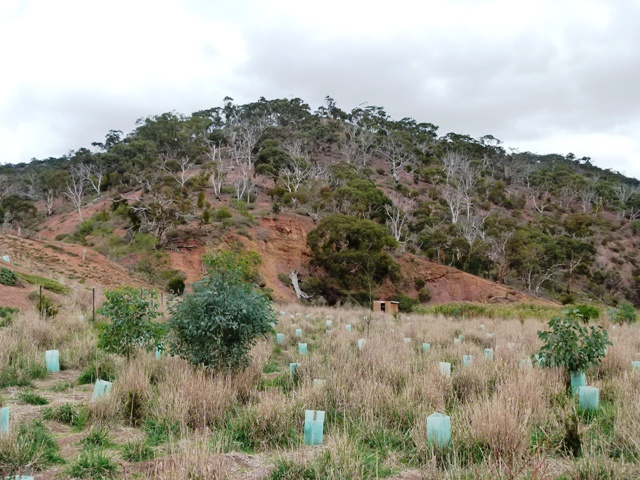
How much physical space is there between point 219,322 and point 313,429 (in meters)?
2.66

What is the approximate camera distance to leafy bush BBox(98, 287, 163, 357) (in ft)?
28.5

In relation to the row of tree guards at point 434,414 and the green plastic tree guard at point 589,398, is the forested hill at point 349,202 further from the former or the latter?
the green plastic tree guard at point 589,398

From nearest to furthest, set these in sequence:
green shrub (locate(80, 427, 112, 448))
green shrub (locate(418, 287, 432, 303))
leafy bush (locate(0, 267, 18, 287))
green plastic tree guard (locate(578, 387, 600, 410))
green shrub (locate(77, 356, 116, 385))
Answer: green shrub (locate(80, 427, 112, 448))
green plastic tree guard (locate(578, 387, 600, 410))
green shrub (locate(77, 356, 116, 385))
leafy bush (locate(0, 267, 18, 287))
green shrub (locate(418, 287, 432, 303))

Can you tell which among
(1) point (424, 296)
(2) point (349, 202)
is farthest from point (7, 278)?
(2) point (349, 202)

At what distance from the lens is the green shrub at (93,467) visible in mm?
4355

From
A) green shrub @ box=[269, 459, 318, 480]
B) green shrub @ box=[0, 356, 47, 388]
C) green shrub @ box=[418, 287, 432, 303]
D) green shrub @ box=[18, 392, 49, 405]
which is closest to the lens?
green shrub @ box=[269, 459, 318, 480]

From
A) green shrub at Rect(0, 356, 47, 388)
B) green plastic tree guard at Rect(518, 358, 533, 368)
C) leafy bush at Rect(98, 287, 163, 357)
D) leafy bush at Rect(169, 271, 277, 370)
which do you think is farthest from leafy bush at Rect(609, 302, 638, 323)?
green shrub at Rect(0, 356, 47, 388)

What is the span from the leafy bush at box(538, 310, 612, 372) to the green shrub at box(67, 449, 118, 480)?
20.0ft

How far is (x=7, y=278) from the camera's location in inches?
730

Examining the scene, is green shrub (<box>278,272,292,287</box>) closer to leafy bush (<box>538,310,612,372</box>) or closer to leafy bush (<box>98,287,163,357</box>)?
leafy bush (<box>98,287,163,357</box>)

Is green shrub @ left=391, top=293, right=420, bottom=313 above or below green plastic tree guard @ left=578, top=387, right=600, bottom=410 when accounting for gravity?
below

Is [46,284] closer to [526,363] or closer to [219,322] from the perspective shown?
[219,322]

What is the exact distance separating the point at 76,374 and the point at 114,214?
38.2 metres

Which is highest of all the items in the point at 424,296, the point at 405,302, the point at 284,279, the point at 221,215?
the point at 221,215
